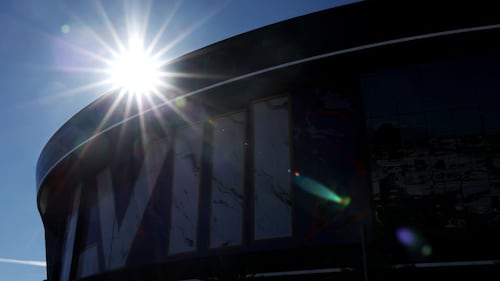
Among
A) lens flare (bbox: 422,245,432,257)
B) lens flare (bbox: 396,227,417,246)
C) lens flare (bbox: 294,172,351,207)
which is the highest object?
lens flare (bbox: 294,172,351,207)

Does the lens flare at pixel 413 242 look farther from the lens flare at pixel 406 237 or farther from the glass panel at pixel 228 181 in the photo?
the glass panel at pixel 228 181

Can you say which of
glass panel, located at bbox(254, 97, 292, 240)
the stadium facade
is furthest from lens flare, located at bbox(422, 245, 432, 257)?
glass panel, located at bbox(254, 97, 292, 240)

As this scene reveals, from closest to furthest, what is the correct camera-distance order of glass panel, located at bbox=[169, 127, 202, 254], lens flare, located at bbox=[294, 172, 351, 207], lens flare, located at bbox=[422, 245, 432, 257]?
lens flare, located at bbox=[422, 245, 432, 257]
lens flare, located at bbox=[294, 172, 351, 207]
glass panel, located at bbox=[169, 127, 202, 254]

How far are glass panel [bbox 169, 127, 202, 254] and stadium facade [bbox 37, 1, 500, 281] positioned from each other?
52mm

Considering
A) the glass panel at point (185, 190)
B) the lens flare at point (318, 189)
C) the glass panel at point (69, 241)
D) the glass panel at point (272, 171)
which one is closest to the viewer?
the lens flare at point (318, 189)

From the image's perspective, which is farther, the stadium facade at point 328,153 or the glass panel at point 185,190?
the glass panel at point 185,190

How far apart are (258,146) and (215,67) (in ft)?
10.4

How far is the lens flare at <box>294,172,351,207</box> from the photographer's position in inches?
558

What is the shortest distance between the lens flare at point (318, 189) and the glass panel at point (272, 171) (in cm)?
39

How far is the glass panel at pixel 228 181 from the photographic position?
15688 mm

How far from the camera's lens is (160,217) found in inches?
696

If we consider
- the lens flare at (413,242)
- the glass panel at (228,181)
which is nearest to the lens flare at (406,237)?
the lens flare at (413,242)

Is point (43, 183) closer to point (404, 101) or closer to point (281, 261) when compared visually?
point (281, 261)

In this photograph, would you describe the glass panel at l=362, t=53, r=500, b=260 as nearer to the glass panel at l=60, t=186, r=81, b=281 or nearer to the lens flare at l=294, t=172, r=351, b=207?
the lens flare at l=294, t=172, r=351, b=207
